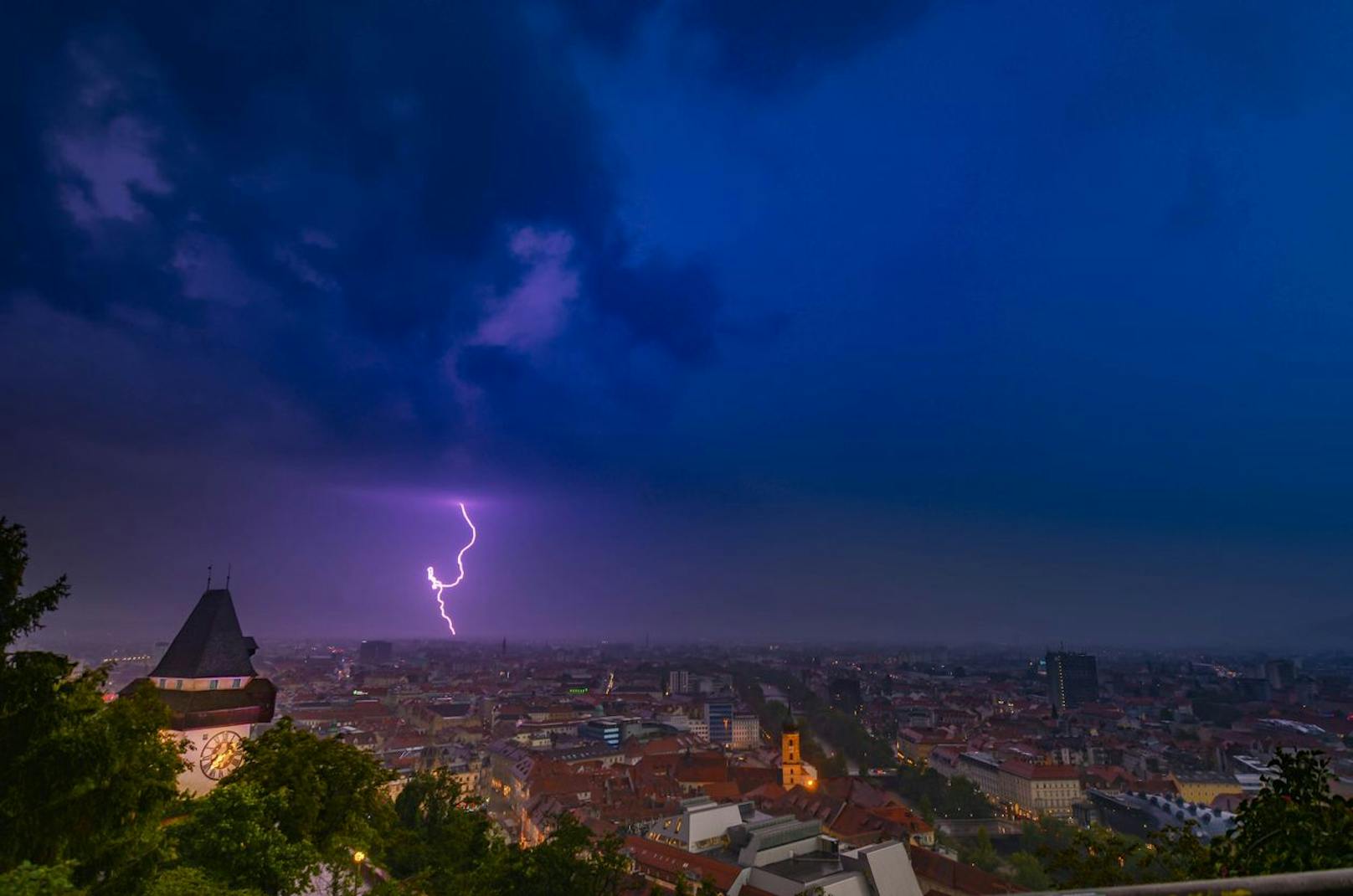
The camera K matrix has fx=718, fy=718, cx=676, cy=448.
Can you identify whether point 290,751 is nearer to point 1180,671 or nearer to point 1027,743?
point 1027,743

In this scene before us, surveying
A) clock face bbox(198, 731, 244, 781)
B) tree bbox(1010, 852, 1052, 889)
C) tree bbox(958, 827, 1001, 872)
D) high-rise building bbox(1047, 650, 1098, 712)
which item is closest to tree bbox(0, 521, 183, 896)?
clock face bbox(198, 731, 244, 781)

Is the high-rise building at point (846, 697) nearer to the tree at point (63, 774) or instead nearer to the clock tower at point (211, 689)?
the clock tower at point (211, 689)

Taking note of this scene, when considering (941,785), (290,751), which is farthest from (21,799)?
(941,785)

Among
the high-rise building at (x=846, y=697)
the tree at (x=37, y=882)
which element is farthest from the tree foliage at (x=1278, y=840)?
the high-rise building at (x=846, y=697)

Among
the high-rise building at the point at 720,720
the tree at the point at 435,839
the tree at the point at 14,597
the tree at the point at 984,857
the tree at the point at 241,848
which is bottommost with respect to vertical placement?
the high-rise building at the point at 720,720

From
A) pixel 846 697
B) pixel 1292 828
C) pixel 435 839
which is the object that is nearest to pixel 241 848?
pixel 1292 828

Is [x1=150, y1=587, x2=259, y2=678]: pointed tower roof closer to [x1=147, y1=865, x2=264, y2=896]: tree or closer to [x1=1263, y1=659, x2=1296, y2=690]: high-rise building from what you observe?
[x1=147, y1=865, x2=264, y2=896]: tree
